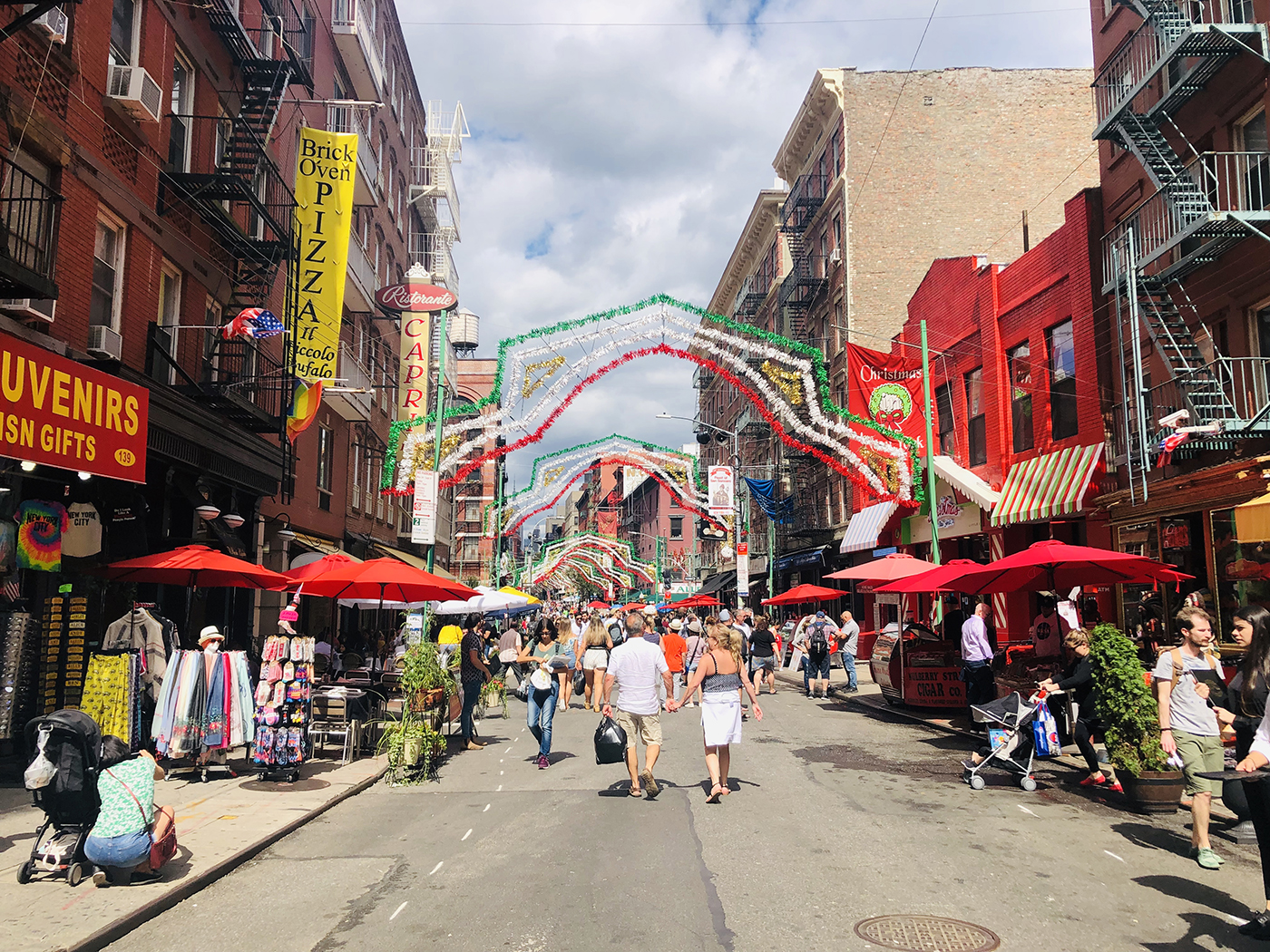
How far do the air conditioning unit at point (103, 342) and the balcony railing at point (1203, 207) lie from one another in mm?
15380

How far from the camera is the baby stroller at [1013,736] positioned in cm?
1001

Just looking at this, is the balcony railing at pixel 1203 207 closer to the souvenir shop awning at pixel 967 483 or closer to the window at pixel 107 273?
the souvenir shop awning at pixel 967 483

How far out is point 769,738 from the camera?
47.6ft

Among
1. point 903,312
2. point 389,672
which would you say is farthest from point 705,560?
point 389,672

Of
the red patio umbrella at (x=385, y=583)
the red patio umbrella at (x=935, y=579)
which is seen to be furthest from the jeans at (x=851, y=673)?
the red patio umbrella at (x=385, y=583)

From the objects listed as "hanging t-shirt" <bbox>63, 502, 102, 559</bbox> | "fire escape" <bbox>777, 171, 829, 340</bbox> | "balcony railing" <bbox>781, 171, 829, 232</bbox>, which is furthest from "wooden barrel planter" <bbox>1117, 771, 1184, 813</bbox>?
"balcony railing" <bbox>781, 171, 829, 232</bbox>

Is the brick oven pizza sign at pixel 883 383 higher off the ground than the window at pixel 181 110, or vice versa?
the window at pixel 181 110

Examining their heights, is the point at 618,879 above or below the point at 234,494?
below

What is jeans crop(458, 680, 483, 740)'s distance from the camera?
1404cm

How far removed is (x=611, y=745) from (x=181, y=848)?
4.18 m

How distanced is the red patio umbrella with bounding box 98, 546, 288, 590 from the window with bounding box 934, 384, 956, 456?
66.1 feet

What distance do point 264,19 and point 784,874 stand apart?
19.5 meters

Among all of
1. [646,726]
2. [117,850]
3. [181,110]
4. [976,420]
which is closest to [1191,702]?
[646,726]

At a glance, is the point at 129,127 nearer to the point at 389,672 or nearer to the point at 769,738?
the point at 389,672
